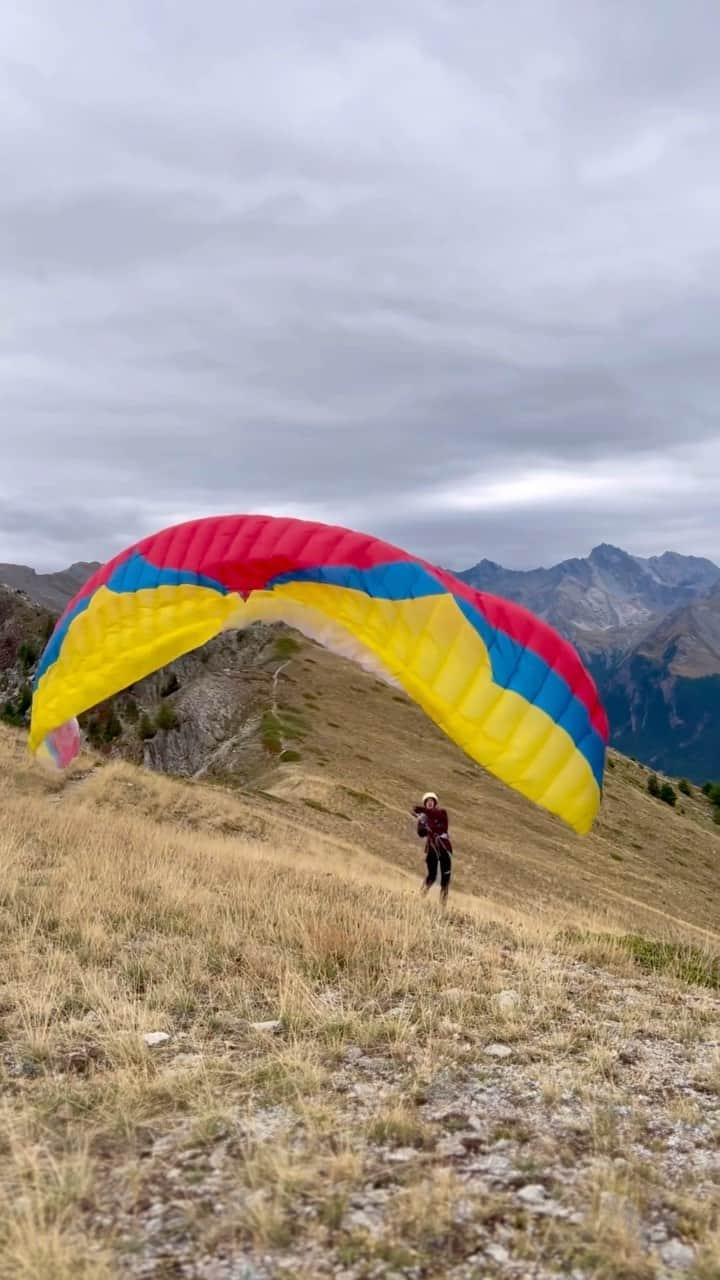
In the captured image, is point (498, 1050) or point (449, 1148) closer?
point (449, 1148)

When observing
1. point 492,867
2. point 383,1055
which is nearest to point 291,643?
point 492,867

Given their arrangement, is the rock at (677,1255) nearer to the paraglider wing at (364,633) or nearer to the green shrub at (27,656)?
the paraglider wing at (364,633)

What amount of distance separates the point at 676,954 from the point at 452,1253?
620 cm

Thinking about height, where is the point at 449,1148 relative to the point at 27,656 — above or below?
above

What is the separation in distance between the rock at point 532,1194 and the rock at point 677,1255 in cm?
55

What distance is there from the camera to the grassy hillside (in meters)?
3.75

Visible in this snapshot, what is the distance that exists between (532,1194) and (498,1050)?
1796mm

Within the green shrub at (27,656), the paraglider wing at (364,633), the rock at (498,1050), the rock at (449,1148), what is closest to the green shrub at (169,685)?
the green shrub at (27,656)

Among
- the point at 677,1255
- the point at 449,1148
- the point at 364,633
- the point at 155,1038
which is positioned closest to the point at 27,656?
the point at 364,633

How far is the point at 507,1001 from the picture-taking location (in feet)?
22.4

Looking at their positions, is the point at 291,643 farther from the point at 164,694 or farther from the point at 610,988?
the point at 610,988

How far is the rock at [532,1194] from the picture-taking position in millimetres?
4051

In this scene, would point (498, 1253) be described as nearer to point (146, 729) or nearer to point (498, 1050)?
point (498, 1050)

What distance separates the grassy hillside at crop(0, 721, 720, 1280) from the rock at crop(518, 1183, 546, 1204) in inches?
0.8
